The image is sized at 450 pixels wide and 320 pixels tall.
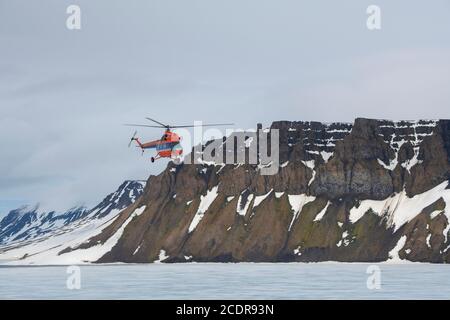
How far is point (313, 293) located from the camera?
101 meters
